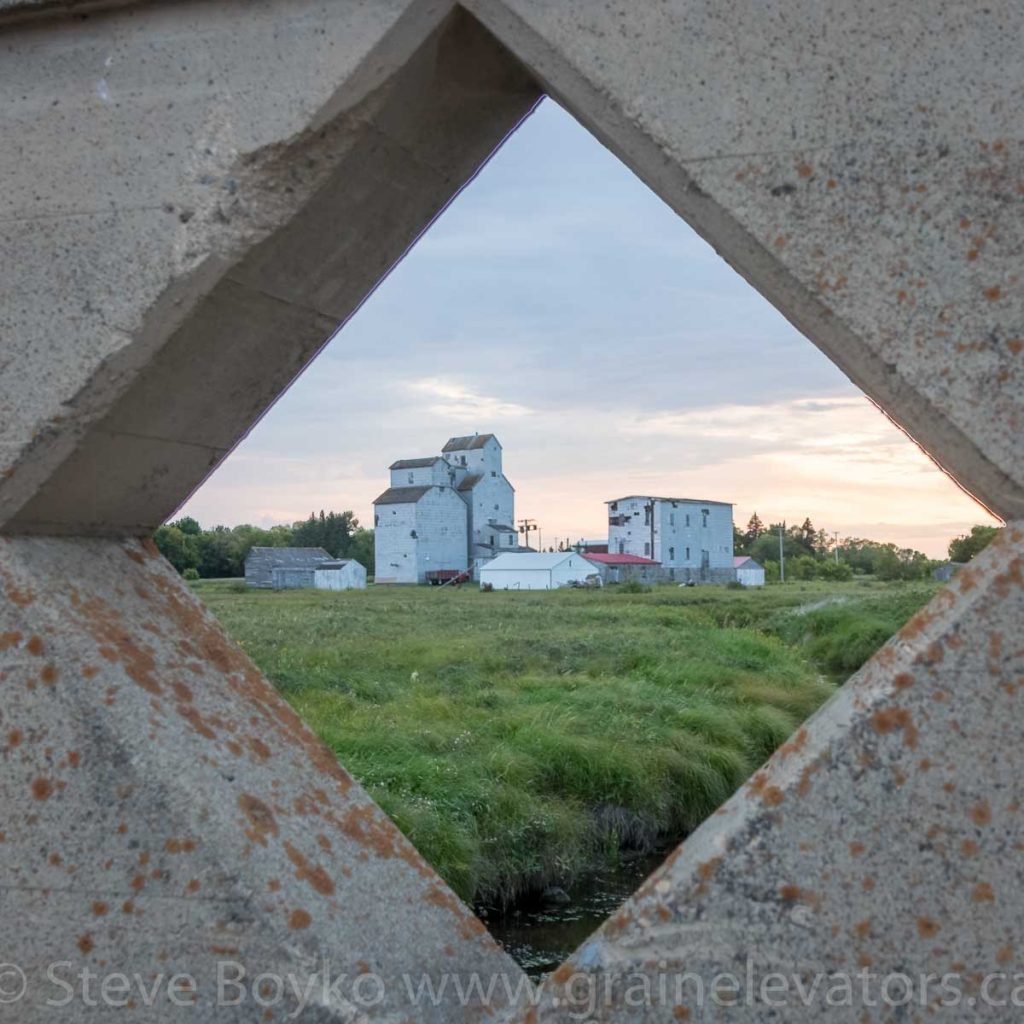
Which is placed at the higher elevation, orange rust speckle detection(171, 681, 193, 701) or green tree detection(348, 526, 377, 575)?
green tree detection(348, 526, 377, 575)

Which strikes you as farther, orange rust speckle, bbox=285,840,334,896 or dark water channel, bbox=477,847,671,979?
dark water channel, bbox=477,847,671,979

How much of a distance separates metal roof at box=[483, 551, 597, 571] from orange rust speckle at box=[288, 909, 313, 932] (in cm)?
3841

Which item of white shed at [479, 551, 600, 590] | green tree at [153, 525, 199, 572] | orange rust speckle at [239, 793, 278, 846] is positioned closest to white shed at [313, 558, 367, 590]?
white shed at [479, 551, 600, 590]

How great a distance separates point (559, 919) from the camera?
22.8ft

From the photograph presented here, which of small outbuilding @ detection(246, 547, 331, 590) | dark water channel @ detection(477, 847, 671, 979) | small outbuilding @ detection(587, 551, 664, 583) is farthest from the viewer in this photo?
small outbuilding @ detection(587, 551, 664, 583)

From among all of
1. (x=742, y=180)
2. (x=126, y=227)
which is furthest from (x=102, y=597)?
(x=742, y=180)

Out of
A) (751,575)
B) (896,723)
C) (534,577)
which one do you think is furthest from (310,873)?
(751,575)

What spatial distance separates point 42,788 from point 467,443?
3885 cm

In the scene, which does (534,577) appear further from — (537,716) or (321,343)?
(321,343)

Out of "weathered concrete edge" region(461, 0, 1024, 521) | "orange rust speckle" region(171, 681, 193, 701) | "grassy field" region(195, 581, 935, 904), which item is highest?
"weathered concrete edge" region(461, 0, 1024, 521)

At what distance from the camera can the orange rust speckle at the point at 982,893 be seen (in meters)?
1.30

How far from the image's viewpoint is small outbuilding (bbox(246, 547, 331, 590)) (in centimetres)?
2992

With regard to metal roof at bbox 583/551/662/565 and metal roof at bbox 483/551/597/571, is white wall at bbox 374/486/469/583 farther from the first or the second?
metal roof at bbox 583/551/662/565

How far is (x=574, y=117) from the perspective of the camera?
1.58 meters
